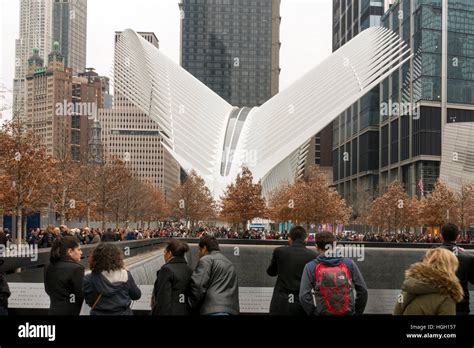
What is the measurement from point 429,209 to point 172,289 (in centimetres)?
4979

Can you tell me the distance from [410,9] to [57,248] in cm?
6986

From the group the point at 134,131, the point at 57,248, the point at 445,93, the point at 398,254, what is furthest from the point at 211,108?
the point at 57,248

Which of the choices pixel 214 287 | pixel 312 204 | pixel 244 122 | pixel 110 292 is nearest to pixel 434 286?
pixel 214 287

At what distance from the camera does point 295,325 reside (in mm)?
6766

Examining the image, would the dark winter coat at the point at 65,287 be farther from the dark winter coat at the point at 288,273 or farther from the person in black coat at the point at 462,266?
the person in black coat at the point at 462,266

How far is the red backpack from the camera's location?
686 cm

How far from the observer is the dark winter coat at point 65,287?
7117 mm

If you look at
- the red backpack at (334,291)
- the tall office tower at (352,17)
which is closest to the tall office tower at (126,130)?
the red backpack at (334,291)

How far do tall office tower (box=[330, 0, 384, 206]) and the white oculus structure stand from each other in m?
26.4

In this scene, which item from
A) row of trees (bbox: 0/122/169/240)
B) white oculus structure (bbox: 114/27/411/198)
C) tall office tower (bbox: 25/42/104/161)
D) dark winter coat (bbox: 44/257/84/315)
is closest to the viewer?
dark winter coat (bbox: 44/257/84/315)

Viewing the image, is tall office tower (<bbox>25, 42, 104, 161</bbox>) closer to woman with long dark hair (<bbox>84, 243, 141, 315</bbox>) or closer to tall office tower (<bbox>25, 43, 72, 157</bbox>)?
tall office tower (<bbox>25, 43, 72, 157</bbox>)

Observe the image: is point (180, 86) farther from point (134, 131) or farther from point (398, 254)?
point (398, 254)

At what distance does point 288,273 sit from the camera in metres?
8.21

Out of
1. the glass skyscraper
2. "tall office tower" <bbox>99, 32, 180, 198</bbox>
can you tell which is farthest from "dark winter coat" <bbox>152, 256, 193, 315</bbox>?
the glass skyscraper
